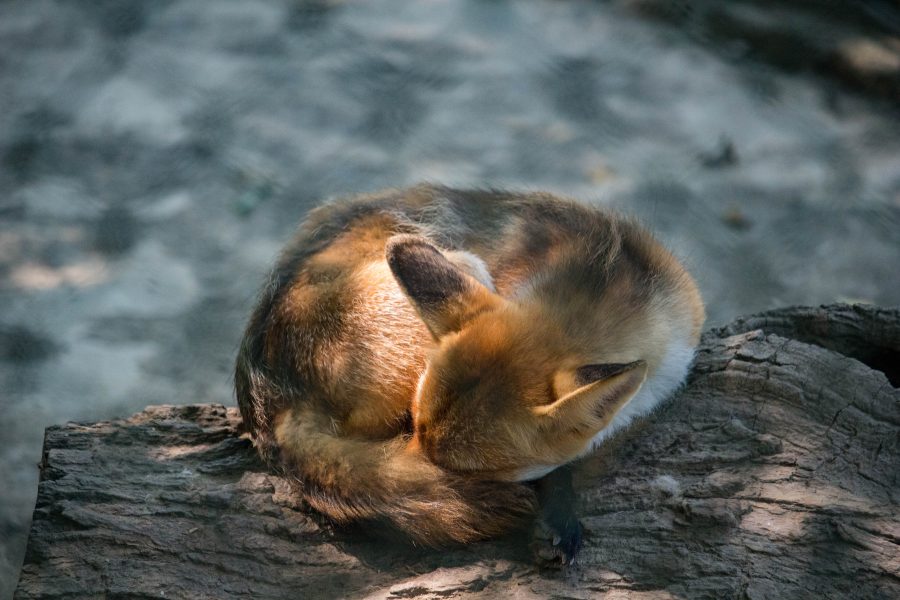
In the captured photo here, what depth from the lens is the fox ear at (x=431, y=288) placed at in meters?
3.42

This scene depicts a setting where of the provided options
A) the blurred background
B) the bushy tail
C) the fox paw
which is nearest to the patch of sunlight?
the blurred background

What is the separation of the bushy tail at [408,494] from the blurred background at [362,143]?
2.61 meters

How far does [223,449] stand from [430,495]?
117 cm

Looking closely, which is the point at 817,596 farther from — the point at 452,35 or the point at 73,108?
the point at 73,108

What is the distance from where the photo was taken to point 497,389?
3.19 meters

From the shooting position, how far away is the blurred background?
6.08 metres

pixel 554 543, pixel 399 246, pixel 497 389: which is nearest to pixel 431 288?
pixel 399 246

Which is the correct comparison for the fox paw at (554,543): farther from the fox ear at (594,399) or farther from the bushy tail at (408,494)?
the fox ear at (594,399)

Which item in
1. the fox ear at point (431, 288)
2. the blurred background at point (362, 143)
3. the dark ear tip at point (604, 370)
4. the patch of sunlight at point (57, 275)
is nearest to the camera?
the dark ear tip at point (604, 370)

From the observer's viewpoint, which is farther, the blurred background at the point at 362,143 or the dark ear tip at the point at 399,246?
the blurred background at the point at 362,143

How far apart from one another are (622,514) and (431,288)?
3.65 feet

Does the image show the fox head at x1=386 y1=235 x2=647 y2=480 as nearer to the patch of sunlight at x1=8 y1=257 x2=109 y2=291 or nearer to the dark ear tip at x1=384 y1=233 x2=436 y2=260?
the dark ear tip at x1=384 y1=233 x2=436 y2=260

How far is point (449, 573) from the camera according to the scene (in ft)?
10.4

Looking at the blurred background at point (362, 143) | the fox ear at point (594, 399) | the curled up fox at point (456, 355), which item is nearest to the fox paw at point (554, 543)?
the curled up fox at point (456, 355)
